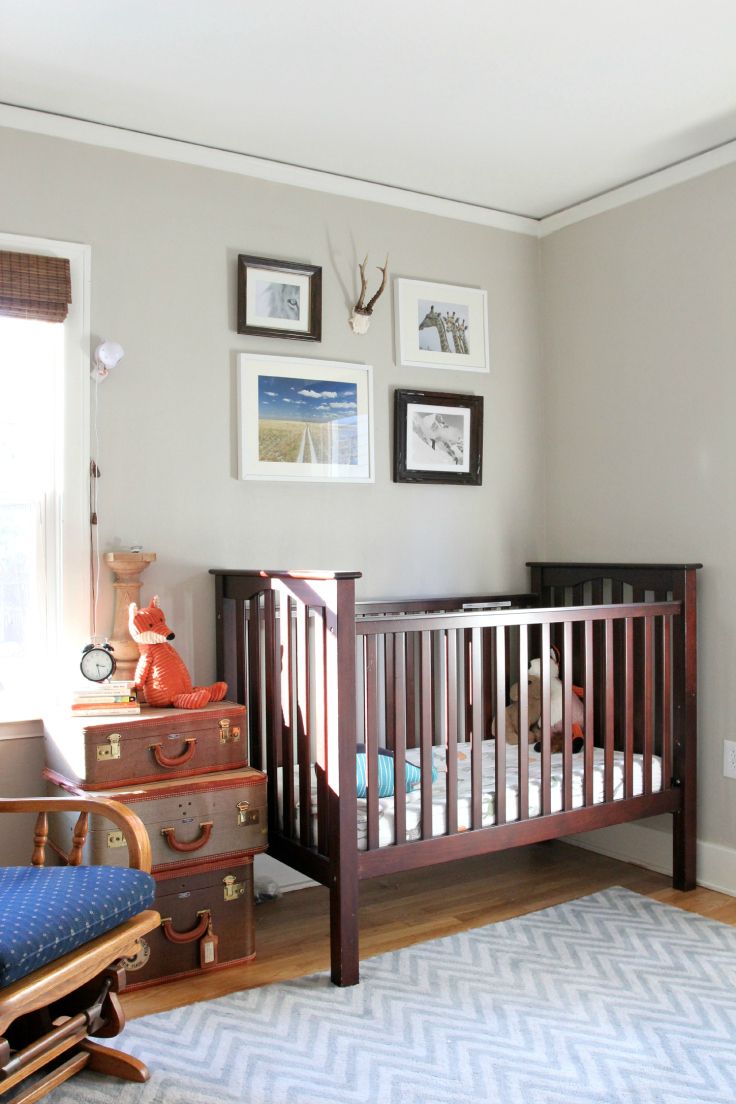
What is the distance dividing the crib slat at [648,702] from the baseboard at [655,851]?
1.03ft

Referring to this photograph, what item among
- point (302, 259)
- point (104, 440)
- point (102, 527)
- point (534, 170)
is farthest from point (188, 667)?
point (534, 170)

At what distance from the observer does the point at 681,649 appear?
9.99ft

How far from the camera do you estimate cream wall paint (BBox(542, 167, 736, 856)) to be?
3.04m

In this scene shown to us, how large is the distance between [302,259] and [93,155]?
2.28 feet

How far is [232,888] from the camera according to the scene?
2.49 metres

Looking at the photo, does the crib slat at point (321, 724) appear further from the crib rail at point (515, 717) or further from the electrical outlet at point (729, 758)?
the electrical outlet at point (729, 758)

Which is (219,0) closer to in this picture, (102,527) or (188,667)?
(102,527)

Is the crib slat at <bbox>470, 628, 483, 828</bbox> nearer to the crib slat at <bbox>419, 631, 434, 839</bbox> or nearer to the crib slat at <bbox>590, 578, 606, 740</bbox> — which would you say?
the crib slat at <bbox>419, 631, 434, 839</bbox>

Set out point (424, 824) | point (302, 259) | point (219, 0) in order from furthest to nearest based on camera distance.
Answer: point (302, 259) < point (424, 824) < point (219, 0)

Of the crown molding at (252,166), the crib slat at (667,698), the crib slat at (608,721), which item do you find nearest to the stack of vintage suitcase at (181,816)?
the crib slat at (608,721)

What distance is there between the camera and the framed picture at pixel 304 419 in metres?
3.05

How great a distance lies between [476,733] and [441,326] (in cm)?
153

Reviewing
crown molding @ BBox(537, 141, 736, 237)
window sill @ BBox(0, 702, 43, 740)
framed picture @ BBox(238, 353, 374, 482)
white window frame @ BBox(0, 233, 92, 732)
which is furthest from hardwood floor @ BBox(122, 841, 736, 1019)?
crown molding @ BBox(537, 141, 736, 237)

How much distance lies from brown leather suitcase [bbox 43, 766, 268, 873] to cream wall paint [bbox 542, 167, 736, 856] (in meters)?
1.48
